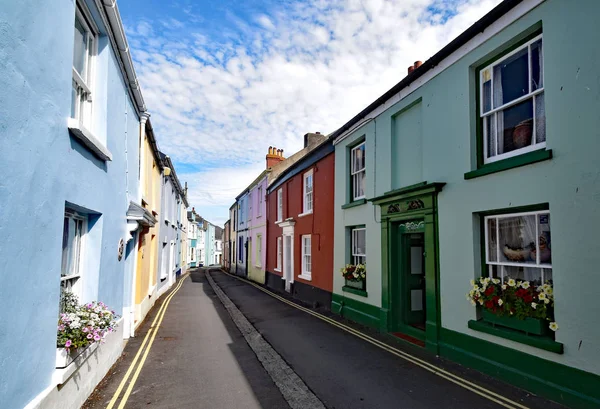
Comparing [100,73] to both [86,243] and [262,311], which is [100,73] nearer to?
[86,243]

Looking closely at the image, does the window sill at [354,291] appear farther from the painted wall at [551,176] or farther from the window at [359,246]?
the painted wall at [551,176]

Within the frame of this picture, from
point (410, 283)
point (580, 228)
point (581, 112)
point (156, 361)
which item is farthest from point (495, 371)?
point (156, 361)

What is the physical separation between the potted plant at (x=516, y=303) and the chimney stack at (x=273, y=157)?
20.0m

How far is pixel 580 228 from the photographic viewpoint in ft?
15.6

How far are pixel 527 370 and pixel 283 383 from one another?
12.0 ft

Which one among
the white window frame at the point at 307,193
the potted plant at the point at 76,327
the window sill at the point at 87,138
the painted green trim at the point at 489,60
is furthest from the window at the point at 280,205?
the potted plant at the point at 76,327

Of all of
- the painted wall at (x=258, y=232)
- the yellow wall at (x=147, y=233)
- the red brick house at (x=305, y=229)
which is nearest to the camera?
the yellow wall at (x=147, y=233)

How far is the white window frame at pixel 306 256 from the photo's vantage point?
15.0m

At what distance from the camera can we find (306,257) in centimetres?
1546

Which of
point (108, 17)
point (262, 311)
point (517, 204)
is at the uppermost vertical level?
point (108, 17)

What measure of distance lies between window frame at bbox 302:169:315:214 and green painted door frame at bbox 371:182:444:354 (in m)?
5.16

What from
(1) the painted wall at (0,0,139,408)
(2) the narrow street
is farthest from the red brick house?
(1) the painted wall at (0,0,139,408)

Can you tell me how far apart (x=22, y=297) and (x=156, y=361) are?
4545 millimetres

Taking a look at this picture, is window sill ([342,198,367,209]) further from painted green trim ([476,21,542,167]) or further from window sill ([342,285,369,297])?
painted green trim ([476,21,542,167])
